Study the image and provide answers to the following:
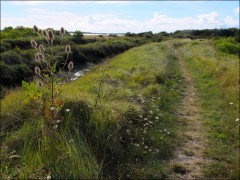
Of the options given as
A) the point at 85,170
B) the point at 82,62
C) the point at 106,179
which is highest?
the point at 85,170

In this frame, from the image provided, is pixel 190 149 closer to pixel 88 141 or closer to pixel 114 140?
pixel 114 140

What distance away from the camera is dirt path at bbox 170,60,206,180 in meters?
5.35

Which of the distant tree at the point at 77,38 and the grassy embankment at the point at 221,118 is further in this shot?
the distant tree at the point at 77,38

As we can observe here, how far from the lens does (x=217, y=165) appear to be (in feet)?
18.4

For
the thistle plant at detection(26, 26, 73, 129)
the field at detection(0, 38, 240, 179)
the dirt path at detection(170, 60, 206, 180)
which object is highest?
the thistle plant at detection(26, 26, 73, 129)

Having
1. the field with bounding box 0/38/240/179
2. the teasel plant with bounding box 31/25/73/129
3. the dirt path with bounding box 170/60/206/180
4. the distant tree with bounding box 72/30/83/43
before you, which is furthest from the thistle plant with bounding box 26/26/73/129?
the distant tree with bounding box 72/30/83/43

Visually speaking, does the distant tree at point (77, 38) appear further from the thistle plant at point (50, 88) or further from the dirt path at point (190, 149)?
the thistle plant at point (50, 88)

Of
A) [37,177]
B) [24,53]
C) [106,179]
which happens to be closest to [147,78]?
[106,179]

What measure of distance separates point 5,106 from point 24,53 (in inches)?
752

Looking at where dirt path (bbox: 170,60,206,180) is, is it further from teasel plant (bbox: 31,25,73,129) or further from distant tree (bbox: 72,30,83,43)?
distant tree (bbox: 72,30,83,43)

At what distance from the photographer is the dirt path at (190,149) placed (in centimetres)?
535

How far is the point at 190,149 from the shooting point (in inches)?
249

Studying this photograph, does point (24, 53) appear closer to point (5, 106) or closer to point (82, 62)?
point (82, 62)

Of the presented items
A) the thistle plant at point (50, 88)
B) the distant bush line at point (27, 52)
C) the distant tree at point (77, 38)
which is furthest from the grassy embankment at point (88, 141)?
the distant tree at point (77, 38)
